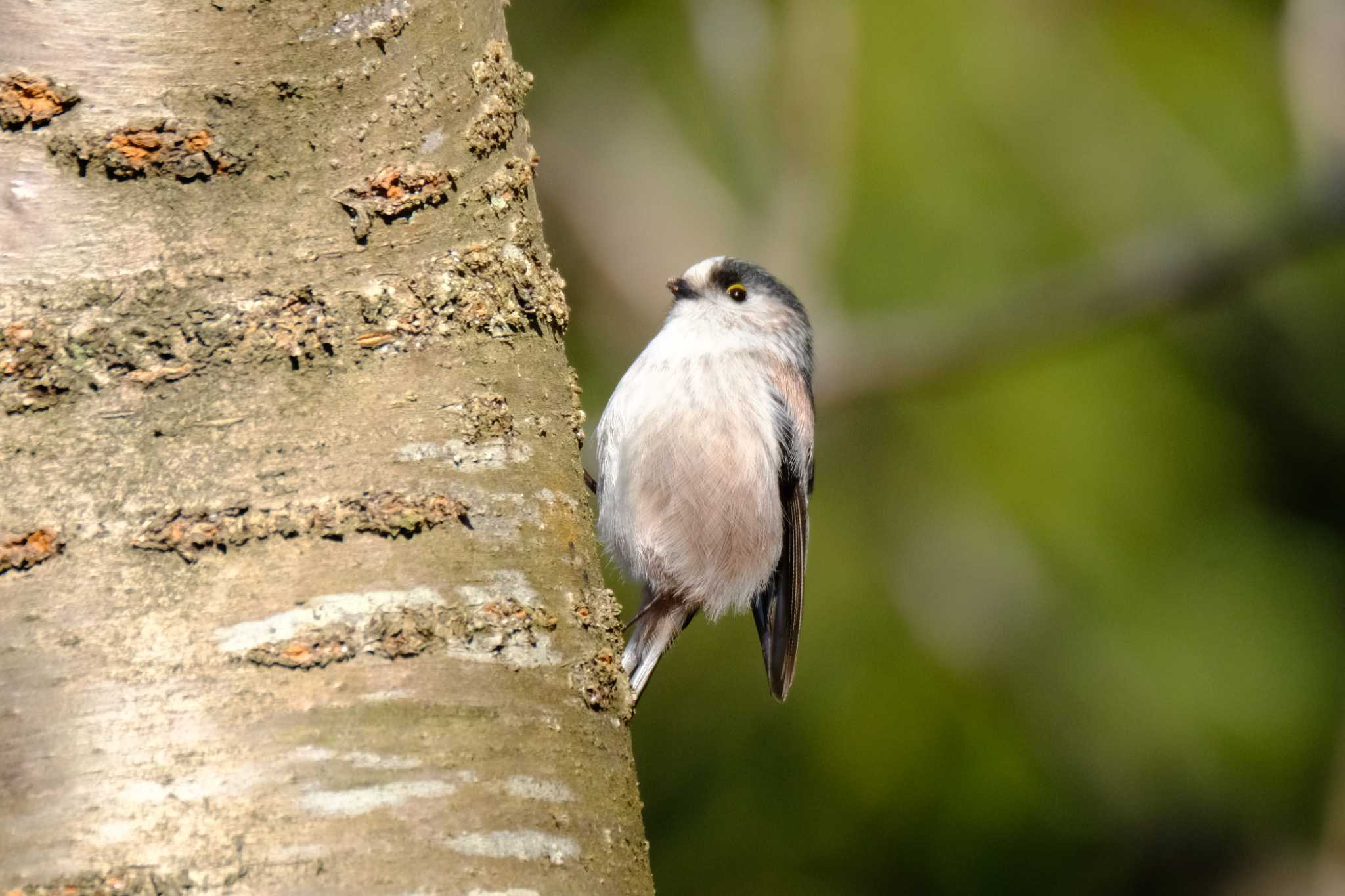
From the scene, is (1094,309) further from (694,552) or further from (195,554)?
(195,554)

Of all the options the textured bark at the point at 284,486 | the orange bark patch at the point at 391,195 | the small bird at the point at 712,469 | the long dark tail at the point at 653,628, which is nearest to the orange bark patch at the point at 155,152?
the textured bark at the point at 284,486

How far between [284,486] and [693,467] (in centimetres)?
185

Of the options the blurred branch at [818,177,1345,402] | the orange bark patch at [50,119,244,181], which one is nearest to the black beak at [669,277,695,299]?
the blurred branch at [818,177,1345,402]

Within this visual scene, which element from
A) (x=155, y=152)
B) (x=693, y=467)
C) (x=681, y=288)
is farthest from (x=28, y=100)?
(x=681, y=288)

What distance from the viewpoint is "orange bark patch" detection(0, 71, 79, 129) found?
1.31 m

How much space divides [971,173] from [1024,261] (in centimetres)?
39

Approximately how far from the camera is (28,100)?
1312 mm

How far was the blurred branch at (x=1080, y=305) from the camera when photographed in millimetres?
3604

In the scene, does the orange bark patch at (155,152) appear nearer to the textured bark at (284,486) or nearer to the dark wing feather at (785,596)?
the textured bark at (284,486)

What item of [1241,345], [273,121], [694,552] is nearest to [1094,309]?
[1241,345]

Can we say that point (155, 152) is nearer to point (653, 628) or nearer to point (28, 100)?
point (28, 100)

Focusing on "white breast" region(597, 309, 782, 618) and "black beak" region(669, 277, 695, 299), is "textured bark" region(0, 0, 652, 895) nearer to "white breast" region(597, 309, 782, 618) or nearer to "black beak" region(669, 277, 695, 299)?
"white breast" region(597, 309, 782, 618)

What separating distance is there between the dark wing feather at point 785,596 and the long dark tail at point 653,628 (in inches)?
10.1

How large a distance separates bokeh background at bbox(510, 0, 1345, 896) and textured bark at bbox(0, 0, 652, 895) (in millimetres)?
2783
